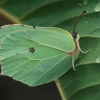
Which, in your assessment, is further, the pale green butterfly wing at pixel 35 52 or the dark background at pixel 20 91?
the dark background at pixel 20 91

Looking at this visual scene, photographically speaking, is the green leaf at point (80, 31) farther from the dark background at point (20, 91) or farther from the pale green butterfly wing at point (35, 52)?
the dark background at point (20, 91)

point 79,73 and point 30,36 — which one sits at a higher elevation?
point 30,36

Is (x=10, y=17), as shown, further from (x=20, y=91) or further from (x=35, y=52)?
(x=20, y=91)

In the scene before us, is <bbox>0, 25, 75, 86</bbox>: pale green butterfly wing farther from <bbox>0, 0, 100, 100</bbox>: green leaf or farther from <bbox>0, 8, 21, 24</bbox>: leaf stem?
<bbox>0, 8, 21, 24</bbox>: leaf stem

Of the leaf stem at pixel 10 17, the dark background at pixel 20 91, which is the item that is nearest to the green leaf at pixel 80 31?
the leaf stem at pixel 10 17

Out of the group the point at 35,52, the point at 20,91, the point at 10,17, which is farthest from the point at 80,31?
the point at 20,91

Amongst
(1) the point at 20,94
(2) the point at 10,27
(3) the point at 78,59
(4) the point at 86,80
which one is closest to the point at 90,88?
(4) the point at 86,80

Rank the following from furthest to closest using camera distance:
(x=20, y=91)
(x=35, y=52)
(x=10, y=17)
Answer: (x=20, y=91)
(x=10, y=17)
(x=35, y=52)

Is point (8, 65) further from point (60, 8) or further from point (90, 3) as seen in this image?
point (90, 3)
